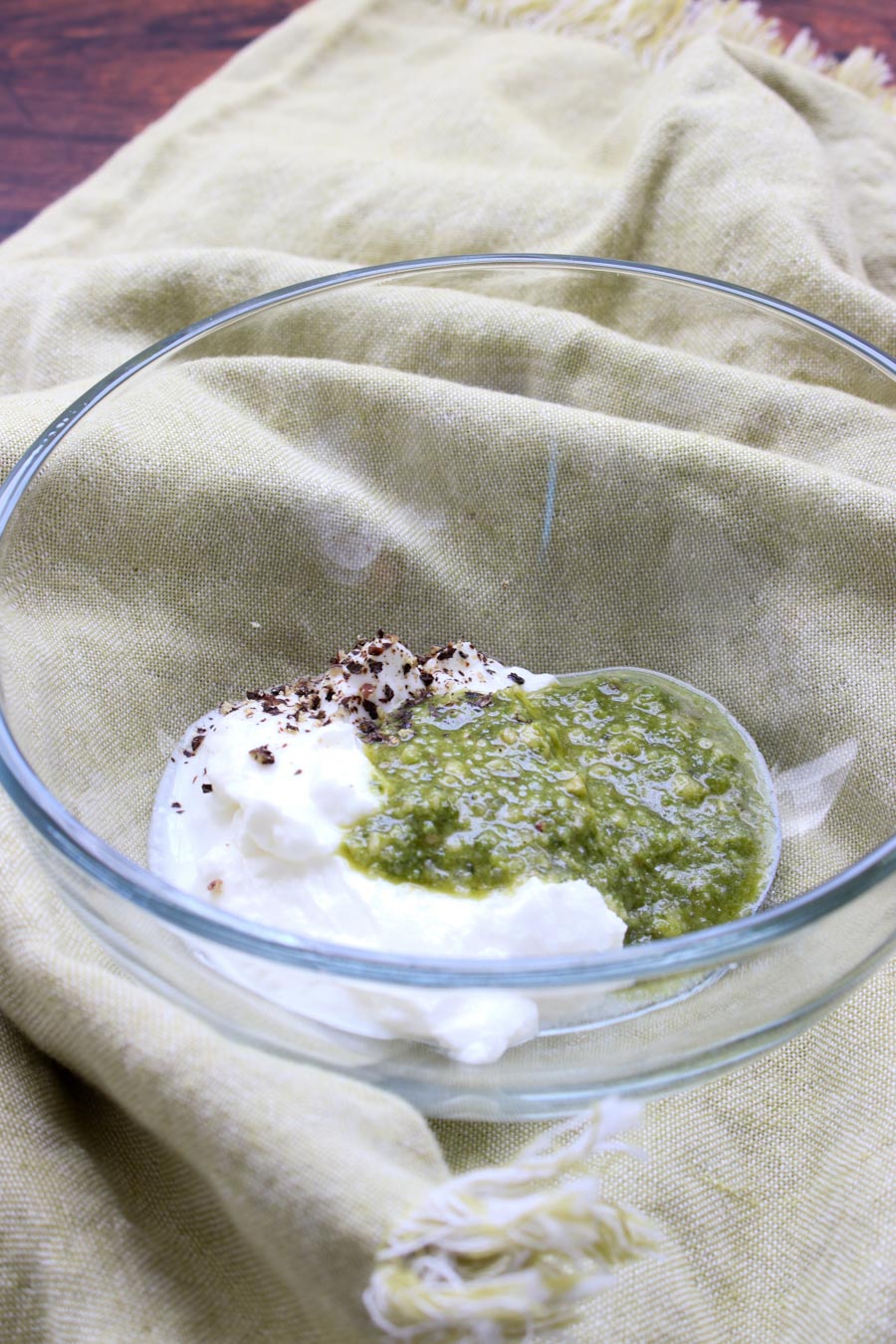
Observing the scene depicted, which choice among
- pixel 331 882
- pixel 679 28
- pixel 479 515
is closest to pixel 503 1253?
pixel 331 882

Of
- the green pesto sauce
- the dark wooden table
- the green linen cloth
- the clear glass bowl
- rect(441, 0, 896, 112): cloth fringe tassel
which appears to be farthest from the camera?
the dark wooden table

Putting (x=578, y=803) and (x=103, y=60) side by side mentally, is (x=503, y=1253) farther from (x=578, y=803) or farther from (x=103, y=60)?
(x=103, y=60)

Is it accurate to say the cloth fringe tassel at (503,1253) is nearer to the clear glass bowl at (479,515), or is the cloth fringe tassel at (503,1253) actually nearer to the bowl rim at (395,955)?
the bowl rim at (395,955)

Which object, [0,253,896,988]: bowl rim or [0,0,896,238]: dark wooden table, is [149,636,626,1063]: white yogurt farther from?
[0,0,896,238]: dark wooden table

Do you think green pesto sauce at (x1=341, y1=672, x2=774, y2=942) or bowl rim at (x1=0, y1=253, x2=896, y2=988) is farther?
green pesto sauce at (x1=341, y1=672, x2=774, y2=942)

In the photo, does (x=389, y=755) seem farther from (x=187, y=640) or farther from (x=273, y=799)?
(x=187, y=640)

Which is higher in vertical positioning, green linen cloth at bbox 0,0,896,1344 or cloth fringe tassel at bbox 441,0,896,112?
cloth fringe tassel at bbox 441,0,896,112

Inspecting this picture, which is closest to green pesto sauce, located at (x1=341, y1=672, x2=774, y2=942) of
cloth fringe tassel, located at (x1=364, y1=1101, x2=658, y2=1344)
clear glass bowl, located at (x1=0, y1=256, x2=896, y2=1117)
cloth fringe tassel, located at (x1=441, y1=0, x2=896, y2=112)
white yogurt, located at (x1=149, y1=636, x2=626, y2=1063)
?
white yogurt, located at (x1=149, y1=636, x2=626, y2=1063)

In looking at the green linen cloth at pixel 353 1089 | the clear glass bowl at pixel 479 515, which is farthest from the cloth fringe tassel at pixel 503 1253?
the clear glass bowl at pixel 479 515
